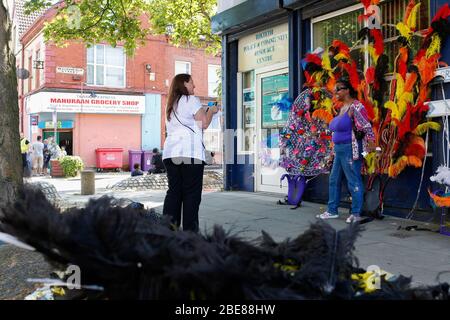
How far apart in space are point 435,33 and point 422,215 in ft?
7.22

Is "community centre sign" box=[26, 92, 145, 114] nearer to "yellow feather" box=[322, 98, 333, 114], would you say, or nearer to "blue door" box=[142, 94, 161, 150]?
"blue door" box=[142, 94, 161, 150]

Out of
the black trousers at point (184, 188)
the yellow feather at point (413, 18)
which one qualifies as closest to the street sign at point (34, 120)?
the black trousers at point (184, 188)

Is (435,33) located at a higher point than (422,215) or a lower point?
higher

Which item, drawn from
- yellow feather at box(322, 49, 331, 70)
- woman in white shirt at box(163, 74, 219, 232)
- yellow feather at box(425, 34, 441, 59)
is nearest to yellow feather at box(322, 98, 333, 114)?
yellow feather at box(322, 49, 331, 70)

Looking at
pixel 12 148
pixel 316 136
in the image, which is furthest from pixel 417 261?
pixel 12 148

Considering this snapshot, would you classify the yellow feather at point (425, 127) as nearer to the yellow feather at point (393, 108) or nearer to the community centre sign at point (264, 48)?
the yellow feather at point (393, 108)

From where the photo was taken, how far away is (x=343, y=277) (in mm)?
1819

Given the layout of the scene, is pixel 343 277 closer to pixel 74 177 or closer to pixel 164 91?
pixel 74 177

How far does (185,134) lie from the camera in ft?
15.5

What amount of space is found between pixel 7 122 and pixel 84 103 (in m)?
21.4

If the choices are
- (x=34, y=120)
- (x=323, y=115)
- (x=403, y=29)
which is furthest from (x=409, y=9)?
(x=34, y=120)

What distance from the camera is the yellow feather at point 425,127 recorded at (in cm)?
567

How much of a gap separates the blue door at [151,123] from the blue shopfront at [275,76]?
1786 cm

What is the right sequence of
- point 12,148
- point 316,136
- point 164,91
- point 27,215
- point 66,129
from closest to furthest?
point 27,215
point 12,148
point 316,136
point 66,129
point 164,91
